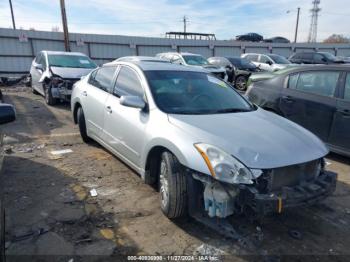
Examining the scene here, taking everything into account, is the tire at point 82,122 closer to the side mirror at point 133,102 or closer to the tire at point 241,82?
the side mirror at point 133,102

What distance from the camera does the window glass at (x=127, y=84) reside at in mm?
3904

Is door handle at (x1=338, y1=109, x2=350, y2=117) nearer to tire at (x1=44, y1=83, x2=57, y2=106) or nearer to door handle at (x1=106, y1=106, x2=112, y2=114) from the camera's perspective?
door handle at (x1=106, y1=106, x2=112, y2=114)

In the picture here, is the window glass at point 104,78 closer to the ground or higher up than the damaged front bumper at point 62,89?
higher up

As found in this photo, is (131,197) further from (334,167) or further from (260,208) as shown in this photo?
(334,167)

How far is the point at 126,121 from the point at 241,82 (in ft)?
38.2

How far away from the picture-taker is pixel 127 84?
4.17 meters

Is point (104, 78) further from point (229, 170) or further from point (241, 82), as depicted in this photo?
point (241, 82)

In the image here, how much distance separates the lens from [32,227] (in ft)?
10.1

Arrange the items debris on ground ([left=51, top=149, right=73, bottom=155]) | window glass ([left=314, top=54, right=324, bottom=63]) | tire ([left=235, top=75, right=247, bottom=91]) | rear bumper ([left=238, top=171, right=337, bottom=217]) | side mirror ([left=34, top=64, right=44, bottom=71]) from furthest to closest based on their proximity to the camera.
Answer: window glass ([left=314, top=54, right=324, bottom=63]), tire ([left=235, top=75, right=247, bottom=91]), side mirror ([left=34, top=64, right=44, bottom=71]), debris on ground ([left=51, top=149, right=73, bottom=155]), rear bumper ([left=238, top=171, right=337, bottom=217])

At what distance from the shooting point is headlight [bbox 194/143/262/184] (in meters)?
2.62

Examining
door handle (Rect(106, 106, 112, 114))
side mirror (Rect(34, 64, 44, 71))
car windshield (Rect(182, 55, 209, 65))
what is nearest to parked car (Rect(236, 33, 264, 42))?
car windshield (Rect(182, 55, 209, 65))

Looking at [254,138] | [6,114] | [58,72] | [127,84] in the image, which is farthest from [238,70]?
[6,114]

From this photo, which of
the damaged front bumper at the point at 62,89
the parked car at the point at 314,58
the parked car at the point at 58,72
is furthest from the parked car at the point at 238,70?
the damaged front bumper at the point at 62,89

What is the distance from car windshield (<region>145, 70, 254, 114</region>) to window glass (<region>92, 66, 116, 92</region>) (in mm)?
912
